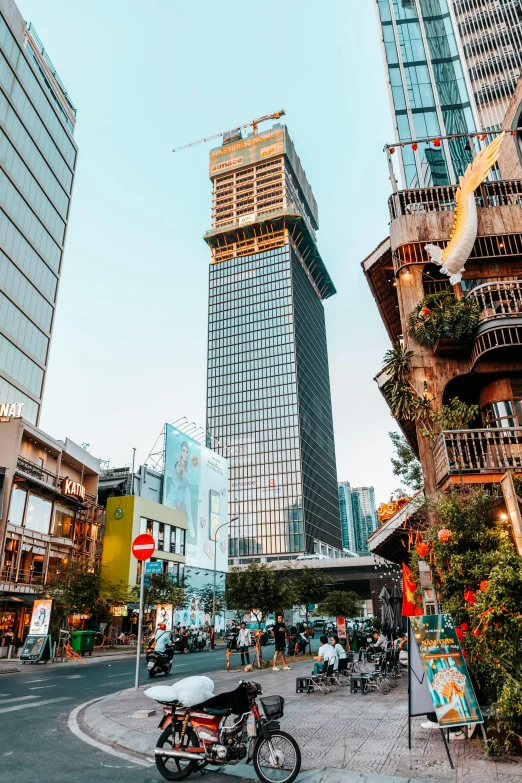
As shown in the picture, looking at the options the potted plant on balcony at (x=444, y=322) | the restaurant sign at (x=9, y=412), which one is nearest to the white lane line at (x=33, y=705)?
the potted plant on balcony at (x=444, y=322)

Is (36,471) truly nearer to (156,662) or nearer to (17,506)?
(17,506)

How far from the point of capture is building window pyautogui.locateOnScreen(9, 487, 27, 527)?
3519 centimetres

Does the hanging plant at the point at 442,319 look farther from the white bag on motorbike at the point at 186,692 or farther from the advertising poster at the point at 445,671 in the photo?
the white bag on motorbike at the point at 186,692

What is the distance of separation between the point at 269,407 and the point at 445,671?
128m

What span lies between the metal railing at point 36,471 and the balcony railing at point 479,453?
3120cm

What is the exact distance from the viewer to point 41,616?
23453mm

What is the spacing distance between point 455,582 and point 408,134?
6008cm

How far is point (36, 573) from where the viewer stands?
37.7 meters

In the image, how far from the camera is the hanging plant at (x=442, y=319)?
49.4ft

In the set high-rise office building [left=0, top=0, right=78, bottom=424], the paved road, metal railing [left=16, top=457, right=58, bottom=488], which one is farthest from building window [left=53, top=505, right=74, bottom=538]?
the paved road

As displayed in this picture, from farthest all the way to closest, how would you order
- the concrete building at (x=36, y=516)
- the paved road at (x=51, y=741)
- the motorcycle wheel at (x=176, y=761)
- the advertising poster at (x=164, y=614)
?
the advertising poster at (x=164, y=614)
the concrete building at (x=36, y=516)
the paved road at (x=51, y=741)
the motorcycle wheel at (x=176, y=761)

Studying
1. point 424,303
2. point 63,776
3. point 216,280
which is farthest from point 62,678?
point 216,280

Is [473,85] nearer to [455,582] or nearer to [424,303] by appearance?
[424,303]

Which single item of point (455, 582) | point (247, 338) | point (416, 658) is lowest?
point (416, 658)
